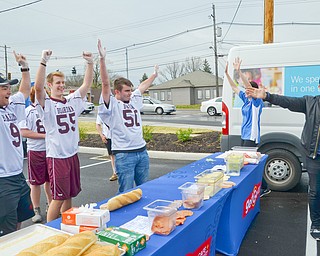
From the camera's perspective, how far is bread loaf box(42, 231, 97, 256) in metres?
1.45

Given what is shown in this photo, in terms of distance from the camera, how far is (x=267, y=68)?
5648 mm

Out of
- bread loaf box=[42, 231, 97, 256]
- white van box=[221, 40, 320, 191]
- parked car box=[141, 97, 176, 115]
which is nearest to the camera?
bread loaf box=[42, 231, 97, 256]

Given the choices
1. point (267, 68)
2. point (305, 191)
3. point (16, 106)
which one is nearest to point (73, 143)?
point (16, 106)

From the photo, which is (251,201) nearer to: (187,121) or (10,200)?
(10,200)

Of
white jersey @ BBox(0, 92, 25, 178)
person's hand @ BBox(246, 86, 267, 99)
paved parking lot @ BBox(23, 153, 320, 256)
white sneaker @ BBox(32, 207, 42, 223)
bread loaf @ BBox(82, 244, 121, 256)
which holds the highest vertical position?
person's hand @ BBox(246, 86, 267, 99)

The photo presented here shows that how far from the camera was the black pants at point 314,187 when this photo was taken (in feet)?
12.9

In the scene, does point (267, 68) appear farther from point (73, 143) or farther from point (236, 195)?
point (73, 143)

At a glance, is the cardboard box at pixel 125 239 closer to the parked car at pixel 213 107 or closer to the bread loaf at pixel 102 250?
the bread loaf at pixel 102 250

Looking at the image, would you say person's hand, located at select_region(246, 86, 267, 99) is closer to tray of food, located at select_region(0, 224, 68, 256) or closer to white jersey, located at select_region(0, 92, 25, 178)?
white jersey, located at select_region(0, 92, 25, 178)

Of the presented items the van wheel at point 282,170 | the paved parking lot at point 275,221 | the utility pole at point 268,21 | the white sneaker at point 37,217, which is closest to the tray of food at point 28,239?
the paved parking lot at point 275,221

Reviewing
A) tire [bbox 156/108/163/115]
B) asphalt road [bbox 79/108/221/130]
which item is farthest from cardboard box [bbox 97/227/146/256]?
tire [bbox 156/108/163/115]

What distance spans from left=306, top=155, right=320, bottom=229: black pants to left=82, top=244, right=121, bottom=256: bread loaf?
3.14 metres

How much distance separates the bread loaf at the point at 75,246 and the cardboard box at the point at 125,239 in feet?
0.43

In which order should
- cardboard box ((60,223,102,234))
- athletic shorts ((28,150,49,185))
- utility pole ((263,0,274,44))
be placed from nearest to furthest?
cardboard box ((60,223,102,234)) → athletic shorts ((28,150,49,185)) → utility pole ((263,0,274,44))
